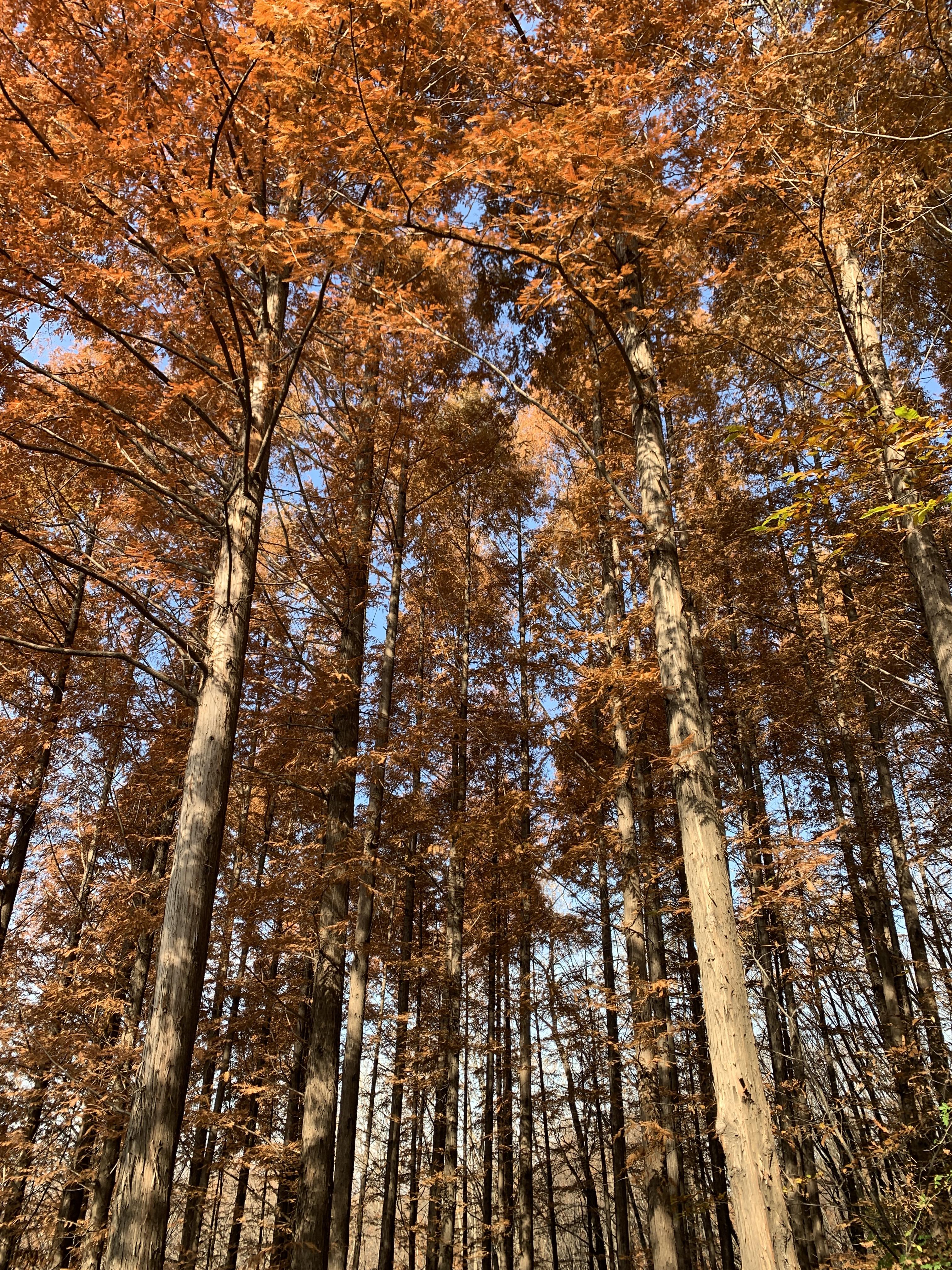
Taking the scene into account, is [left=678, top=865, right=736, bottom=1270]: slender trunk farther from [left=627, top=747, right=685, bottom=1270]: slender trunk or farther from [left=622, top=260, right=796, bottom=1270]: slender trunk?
[left=622, top=260, right=796, bottom=1270]: slender trunk

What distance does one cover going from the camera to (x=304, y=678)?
887 cm

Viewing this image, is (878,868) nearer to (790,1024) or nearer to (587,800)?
(790,1024)

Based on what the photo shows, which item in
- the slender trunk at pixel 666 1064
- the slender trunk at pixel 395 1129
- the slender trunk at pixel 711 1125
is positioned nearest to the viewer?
the slender trunk at pixel 666 1064

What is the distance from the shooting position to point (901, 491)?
6.52 metres

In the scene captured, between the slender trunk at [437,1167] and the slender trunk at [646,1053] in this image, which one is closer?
the slender trunk at [646,1053]

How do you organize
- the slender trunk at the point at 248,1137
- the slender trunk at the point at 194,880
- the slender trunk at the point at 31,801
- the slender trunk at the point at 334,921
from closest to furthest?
the slender trunk at the point at 194,880
the slender trunk at the point at 334,921
the slender trunk at the point at 31,801
the slender trunk at the point at 248,1137

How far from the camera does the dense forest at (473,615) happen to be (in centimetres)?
414

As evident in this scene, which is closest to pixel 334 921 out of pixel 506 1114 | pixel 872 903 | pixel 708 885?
pixel 708 885

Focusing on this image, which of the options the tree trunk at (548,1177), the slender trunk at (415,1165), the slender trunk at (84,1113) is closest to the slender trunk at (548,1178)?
the tree trunk at (548,1177)

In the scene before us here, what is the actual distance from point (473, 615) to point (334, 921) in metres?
6.95

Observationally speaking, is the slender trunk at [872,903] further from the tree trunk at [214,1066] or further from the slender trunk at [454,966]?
the tree trunk at [214,1066]

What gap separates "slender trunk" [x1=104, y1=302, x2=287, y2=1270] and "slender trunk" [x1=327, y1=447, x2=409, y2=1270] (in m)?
2.52

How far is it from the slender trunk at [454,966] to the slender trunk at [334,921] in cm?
156

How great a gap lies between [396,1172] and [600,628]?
946cm
